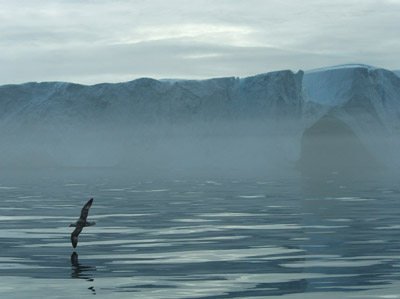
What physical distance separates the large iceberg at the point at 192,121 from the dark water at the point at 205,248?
18407mm

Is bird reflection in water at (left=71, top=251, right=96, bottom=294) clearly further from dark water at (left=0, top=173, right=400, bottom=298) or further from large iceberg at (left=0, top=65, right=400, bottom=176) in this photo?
large iceberg at (left=0, top=65, right=400, bottom=176)

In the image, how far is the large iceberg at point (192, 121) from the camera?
3294 cm

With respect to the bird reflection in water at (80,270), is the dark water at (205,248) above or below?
below

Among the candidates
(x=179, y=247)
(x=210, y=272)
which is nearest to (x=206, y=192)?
(x=179, y=247)

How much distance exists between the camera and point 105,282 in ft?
18.7

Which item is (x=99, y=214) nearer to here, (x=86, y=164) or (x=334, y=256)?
(x=334, y=256)

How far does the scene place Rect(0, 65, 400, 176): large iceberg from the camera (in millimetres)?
32938

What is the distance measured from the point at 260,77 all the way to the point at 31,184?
51.9 ft

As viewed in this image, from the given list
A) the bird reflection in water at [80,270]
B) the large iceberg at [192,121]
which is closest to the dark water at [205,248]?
the bird reflection in water at [80,270]

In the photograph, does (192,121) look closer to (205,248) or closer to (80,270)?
(205,248)

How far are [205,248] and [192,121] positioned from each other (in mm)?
26069

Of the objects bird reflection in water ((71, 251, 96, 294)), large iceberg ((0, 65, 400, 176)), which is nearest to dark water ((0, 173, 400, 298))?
bird reflection in water ((71, 251, 96, 294))

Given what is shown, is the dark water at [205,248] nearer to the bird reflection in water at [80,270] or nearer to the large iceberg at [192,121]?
the bird reflection in water at [80,270]

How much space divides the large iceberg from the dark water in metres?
18.4
